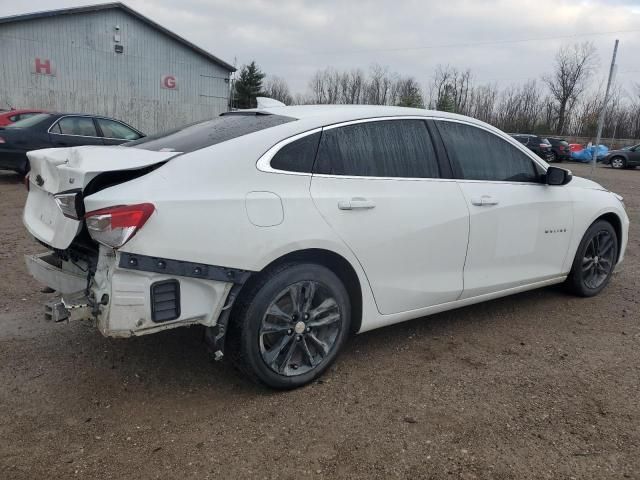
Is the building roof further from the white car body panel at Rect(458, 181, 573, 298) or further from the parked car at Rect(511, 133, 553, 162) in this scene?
the white car body panel at Rect(458, 181, 573, 298)

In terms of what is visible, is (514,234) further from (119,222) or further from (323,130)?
(119,222)

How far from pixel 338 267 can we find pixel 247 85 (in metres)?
47.4

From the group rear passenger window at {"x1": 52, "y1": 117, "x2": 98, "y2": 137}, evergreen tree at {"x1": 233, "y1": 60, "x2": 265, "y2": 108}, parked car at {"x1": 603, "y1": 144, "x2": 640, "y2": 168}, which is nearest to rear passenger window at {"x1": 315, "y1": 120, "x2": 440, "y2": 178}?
rear passenger window at {"x1": 52, "y1": 117, "x2": 98, "y2": 137}

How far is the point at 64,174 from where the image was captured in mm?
2732

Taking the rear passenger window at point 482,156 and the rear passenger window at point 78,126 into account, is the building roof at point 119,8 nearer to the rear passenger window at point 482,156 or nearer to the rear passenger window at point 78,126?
the rear passenger window at point 78,126

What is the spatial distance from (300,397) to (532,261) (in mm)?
2288

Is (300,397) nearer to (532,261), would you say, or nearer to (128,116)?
(532,261)

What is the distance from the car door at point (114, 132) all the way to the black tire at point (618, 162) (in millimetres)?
25944

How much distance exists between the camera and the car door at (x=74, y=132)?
33.7 feet

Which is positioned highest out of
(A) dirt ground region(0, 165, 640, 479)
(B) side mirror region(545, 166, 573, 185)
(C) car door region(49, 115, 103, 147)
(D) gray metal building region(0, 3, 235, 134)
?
(D) gray metal building region(0, 3, 235, 134)

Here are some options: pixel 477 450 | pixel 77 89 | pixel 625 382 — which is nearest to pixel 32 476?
pixel 477 450

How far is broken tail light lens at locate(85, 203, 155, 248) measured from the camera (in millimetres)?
2453

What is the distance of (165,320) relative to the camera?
2.61 m

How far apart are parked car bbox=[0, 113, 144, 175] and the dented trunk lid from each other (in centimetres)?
748
